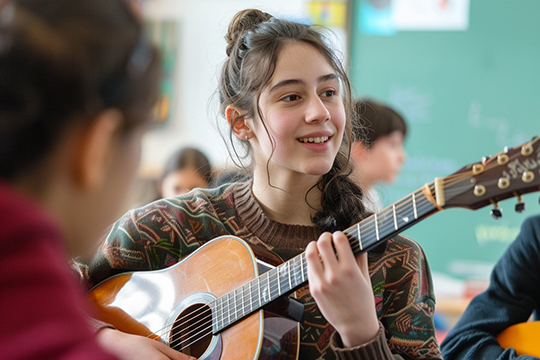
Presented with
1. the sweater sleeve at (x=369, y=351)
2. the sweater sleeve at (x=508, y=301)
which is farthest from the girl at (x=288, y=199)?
the sweater sleeve at (x=508, y=301)

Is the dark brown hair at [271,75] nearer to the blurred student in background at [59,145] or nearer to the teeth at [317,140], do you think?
the teeth at [317,140]

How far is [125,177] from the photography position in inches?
25.6

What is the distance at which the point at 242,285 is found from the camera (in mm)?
1208

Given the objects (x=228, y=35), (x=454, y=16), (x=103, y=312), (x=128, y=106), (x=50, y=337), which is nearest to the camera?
(x=50, y=337)

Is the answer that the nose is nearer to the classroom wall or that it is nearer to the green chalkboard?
the green chalkboard

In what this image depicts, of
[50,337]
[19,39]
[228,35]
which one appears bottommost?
[50,337]

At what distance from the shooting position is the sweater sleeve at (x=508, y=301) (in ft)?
5.02

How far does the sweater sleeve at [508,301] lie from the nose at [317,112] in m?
0.71

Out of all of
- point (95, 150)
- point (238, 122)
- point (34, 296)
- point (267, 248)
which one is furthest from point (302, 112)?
point (34, 296)

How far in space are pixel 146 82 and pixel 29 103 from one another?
0.46ft

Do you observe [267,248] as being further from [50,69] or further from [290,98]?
[50,69]

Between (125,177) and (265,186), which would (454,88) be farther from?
(125,177)

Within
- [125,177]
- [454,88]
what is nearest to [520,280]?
[125,177]

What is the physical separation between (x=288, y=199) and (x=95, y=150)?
865 mm
